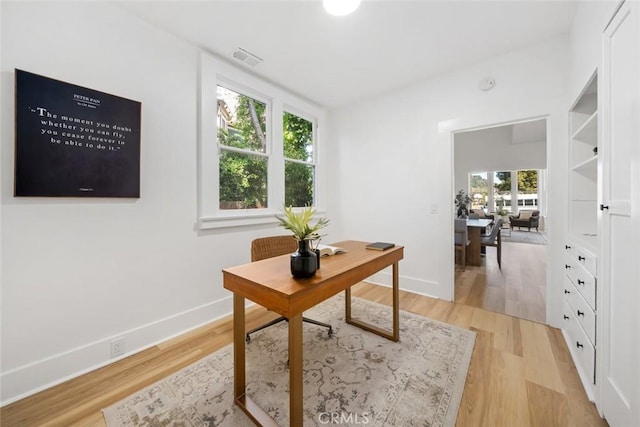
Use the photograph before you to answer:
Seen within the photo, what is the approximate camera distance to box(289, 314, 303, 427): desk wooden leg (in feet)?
3.75

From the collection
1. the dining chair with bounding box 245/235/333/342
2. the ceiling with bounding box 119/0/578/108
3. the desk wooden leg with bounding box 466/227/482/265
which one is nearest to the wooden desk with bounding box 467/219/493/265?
the desk wooden leg with bounding box 466/227/482/265

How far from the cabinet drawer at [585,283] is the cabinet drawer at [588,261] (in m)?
0.03

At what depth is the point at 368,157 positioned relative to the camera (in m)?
3.67

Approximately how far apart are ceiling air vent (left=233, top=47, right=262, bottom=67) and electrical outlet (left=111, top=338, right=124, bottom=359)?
2.77m

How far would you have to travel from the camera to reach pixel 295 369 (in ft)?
3.78

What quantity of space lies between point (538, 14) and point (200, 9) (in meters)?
2.75

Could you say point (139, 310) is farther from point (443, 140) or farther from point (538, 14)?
point (538, 14)

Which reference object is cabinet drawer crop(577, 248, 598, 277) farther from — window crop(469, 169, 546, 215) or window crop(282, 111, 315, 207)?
window crop(469, 169, 546, 215)

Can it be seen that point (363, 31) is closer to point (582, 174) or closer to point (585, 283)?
point (582, 174)

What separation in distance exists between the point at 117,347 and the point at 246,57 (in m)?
2.86

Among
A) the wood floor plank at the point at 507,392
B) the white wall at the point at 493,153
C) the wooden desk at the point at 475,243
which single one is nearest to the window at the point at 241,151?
the wood floor plank at the point at 507,392

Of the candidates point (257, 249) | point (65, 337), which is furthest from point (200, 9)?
point (65, 337)

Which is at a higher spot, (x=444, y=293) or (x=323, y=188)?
(x=323, y=188)

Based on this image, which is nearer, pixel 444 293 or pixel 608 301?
pixel 608 301
